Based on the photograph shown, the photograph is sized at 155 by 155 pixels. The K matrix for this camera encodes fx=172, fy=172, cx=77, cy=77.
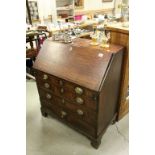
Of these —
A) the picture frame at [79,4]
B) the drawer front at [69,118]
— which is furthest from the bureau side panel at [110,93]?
the picture frame at [79,4]

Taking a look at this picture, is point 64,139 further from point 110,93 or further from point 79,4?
point 79,4

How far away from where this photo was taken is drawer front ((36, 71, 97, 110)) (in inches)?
59.6

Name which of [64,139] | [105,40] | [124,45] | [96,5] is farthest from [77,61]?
[96,5]

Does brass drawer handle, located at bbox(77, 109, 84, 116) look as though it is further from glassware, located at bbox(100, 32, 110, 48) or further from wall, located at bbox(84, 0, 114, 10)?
wall, located at bbox(84, 0, 114, 10)

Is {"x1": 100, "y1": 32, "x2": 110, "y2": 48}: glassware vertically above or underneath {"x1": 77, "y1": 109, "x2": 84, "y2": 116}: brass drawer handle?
above

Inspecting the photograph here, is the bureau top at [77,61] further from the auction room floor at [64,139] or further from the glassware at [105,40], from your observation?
the auction room floor at [64,139]

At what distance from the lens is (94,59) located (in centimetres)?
153

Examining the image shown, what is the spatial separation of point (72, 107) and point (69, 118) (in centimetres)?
20

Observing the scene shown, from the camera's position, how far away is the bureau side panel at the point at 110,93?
147 cm

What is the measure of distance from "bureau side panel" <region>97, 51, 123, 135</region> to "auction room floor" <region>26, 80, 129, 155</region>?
6.8 inches

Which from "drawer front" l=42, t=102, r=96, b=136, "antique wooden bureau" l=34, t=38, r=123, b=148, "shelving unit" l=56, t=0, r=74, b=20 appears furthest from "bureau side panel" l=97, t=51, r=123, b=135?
"shelving unit" l=56, t=0, r=74, b=20
